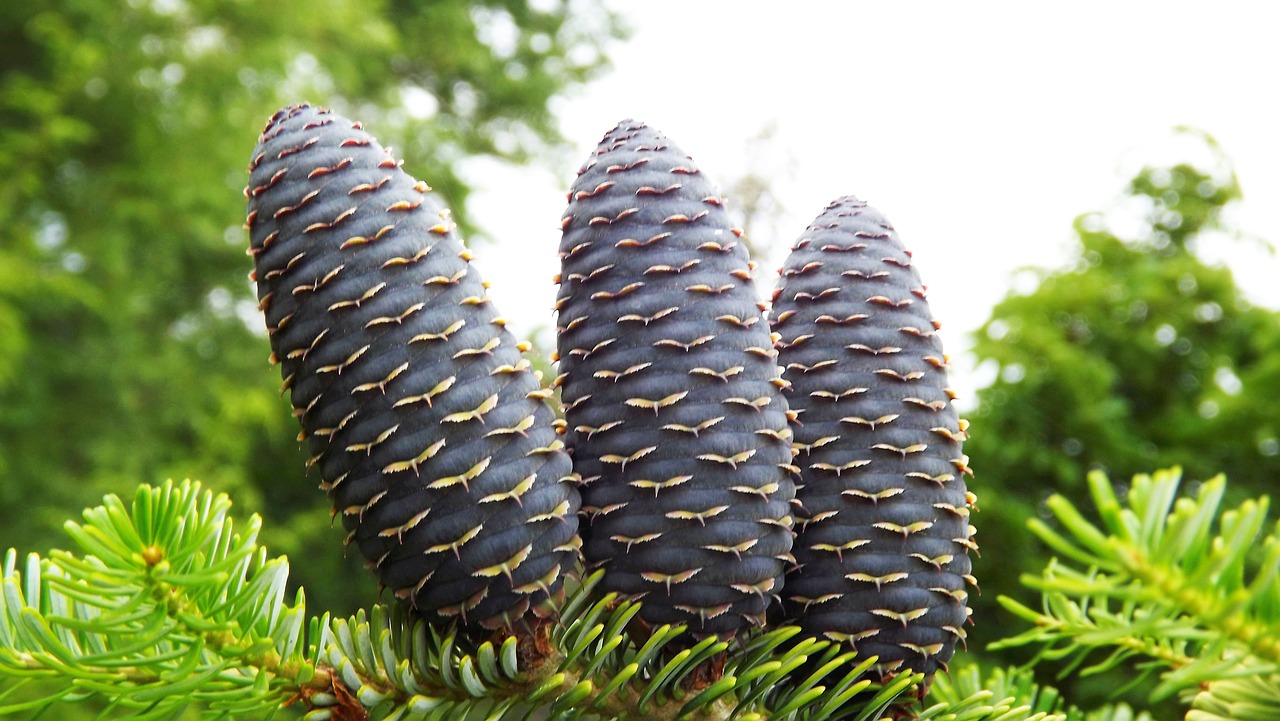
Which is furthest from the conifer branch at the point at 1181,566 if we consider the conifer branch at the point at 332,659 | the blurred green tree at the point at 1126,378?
the blurred green tree at the point at 1126,378

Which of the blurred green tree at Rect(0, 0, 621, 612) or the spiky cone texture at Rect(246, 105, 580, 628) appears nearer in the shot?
the spiky cone texture at Rect(246, 105, 580, 628)

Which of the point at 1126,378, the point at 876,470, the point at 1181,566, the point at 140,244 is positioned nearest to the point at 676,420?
the point at 876,470

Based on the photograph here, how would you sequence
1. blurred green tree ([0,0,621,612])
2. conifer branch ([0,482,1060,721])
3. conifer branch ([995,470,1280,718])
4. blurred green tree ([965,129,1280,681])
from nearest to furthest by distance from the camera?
conifer branch ([995,470,1280,718]), conifer branch ([0,482,1060,721]), blurred green tree ([965,129,1280,681]), blurred green tree ([0,0,621,612])

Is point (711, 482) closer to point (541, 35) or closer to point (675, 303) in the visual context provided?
point (675, 303)

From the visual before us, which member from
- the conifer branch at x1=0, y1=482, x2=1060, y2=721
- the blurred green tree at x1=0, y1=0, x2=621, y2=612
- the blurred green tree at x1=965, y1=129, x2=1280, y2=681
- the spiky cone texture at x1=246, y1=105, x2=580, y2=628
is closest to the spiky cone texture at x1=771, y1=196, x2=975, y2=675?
the conifer branch at x1=0, y1=482, x2=1060, y2=721

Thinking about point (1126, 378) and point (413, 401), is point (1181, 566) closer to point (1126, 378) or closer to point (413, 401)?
point (413, 401)

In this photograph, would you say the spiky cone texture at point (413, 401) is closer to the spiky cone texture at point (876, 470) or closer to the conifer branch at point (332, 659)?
the conifer branch at point (332, 659)

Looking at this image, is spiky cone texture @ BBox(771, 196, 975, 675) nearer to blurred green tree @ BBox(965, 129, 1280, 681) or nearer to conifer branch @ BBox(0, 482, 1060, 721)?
conifer branch @ BBox(0, 482, 1060, 721)

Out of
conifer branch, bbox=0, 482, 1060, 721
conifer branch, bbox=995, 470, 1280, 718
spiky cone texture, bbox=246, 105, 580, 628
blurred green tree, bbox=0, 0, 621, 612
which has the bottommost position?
conifer branch, bbox=995, 470, 1280, 718
